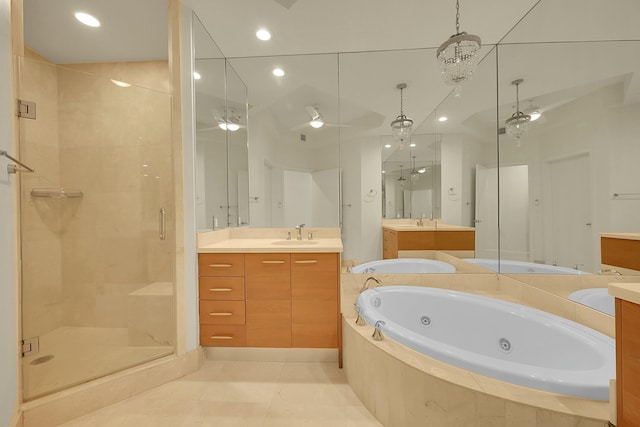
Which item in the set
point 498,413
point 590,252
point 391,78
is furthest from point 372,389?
point 391,78

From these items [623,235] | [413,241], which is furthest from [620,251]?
[413,241]

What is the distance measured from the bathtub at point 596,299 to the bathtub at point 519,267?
12 cm

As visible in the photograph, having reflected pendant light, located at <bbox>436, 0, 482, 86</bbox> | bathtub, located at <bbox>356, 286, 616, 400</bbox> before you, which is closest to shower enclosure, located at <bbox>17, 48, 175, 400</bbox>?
bathtub, located at <bbox>356, 286, 616, 400</bbox>

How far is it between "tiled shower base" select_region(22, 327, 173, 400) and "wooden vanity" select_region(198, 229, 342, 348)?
45 cm

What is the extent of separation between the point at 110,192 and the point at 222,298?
1.21 metres

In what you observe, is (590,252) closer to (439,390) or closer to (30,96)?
(439,390)

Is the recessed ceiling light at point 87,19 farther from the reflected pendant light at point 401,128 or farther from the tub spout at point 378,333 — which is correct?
the tub spout at point 378,333

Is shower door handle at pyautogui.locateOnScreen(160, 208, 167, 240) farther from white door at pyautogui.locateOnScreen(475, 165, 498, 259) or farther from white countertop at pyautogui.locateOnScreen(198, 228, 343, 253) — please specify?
white door at pyautogui.locateOnScreen(475, 165, 498, 259)

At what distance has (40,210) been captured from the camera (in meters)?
1.54

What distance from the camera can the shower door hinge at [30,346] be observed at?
1364mm

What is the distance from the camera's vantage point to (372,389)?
1.36 meters

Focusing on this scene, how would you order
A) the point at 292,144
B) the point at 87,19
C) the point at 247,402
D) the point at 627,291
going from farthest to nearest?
the point at 292,144, the point at 87,19, the point at 247,402, the point at 627,291

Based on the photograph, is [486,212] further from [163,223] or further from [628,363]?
[163,223]

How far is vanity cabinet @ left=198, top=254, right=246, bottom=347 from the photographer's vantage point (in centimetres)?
184
